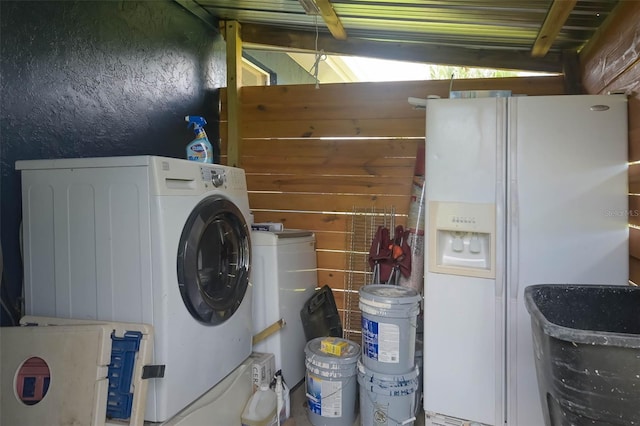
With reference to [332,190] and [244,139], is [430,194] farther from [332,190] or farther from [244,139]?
[244,139]

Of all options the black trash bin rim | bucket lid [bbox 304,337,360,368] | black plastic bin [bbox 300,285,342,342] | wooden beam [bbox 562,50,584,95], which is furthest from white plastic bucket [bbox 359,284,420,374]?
wooden beam [bbox 562,50,584,95]

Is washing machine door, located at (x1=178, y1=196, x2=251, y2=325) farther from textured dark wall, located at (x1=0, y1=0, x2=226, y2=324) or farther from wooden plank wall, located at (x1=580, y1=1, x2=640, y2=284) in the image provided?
wooden plank wall, located at (x1=580, y1=1, x2=640, y2=284)

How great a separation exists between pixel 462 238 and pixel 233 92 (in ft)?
6.65

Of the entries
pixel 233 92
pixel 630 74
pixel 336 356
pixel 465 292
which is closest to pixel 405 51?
pixel 233 92

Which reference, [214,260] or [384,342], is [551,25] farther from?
[214,260]

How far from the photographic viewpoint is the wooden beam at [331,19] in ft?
7.30

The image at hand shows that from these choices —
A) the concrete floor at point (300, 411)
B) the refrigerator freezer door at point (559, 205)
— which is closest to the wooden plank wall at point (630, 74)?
the refrigerator freezer door at point (559, 205)

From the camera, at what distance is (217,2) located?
2707 millimetres

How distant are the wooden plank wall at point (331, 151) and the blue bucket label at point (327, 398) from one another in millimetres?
869

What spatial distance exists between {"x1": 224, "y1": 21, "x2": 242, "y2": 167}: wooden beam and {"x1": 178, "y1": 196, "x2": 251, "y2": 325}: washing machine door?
3.90 ft

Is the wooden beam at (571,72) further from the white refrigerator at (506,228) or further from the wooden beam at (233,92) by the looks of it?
the wooden beam at (233,92)

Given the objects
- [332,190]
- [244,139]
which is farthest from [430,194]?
[244,139]

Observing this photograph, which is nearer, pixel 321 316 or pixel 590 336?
pixel 590 336

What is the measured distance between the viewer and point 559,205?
1804mm
